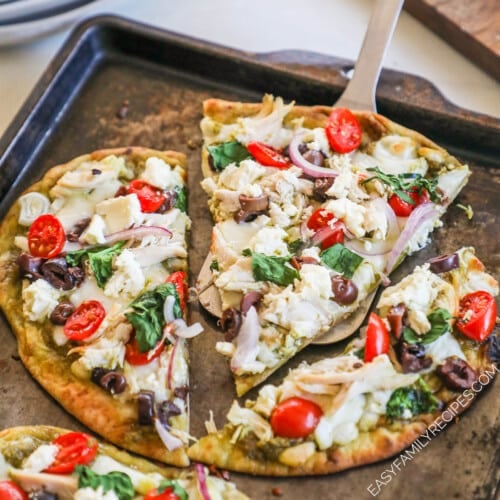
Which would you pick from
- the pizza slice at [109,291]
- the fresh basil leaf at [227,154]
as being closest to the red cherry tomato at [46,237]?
the pizza slice at [109,291]

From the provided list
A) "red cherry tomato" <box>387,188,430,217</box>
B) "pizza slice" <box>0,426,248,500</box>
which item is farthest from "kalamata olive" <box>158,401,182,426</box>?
"red cherry tomato" <box>387,188,430,217</box>

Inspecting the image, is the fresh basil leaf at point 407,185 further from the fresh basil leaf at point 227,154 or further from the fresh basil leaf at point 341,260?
the fresh basil leaf at point 227,154

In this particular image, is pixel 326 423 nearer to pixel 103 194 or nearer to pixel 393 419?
pixel 393 419

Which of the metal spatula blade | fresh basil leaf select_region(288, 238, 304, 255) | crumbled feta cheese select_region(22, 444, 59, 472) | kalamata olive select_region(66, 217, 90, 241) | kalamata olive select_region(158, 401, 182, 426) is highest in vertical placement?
the metal spatula blade

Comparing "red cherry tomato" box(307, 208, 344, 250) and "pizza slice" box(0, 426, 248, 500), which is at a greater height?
"red cherry tomato" box(307, 208, 344, 250)

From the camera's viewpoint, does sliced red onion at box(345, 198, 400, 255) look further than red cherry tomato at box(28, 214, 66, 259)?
No

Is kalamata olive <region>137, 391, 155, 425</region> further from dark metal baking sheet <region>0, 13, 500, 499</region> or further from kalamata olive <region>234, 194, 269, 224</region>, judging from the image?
kalamata olive <region>234, 194, 269, 224</region>
